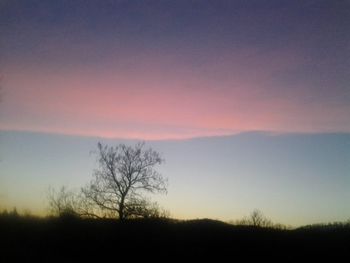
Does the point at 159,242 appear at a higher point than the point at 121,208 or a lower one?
lower

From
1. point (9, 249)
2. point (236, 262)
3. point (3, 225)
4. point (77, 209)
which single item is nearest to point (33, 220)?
point (3, 225)

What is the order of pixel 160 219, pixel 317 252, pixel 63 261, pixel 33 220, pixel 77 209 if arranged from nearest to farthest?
pixel 63 261 < pixel 317 252 < pixel 160 219 < pixel 33 220 < pixel 77 209

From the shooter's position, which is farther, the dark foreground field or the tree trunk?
the tree trunk

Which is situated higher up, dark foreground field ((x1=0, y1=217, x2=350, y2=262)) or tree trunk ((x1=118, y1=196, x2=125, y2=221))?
tree trunk ((x1=118, y1=196, x2=125, y2=221))

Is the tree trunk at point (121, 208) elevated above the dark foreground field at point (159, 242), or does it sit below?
above

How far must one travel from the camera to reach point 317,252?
21422 millimetres

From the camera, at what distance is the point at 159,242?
23016 millimetres

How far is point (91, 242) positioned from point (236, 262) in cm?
837

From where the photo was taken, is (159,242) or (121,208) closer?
(159,242)

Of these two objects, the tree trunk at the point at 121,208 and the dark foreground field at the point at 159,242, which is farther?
the tree trunk at the point at 121,208

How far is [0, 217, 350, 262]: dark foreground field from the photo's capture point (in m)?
21.0

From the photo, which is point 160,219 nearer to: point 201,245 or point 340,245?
point 201,245

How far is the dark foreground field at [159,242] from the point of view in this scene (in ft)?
68.9

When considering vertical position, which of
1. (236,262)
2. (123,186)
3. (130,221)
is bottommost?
(236,262)
